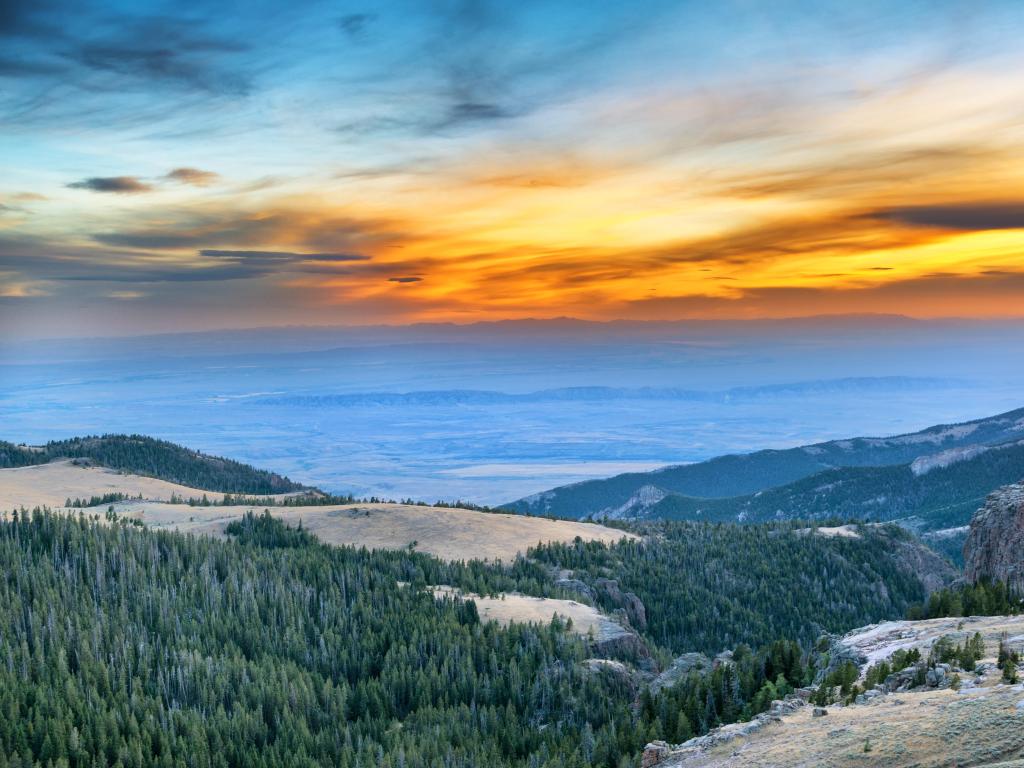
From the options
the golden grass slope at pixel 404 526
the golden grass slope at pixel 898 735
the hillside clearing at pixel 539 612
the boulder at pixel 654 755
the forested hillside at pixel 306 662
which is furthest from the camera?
the golden grass slope at pixel 404 526

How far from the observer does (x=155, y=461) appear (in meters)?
178

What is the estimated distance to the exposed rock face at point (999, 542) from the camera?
53.6 m

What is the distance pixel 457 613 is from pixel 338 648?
10.4 m

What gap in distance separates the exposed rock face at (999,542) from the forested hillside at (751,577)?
32415 millimetres

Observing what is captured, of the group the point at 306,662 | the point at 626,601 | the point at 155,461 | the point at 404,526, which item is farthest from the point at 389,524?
the point at 155,461

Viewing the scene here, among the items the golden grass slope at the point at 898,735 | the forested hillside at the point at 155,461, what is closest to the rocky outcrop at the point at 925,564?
the golden grass slope at the point at 898,735

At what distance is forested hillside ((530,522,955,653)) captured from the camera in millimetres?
90625

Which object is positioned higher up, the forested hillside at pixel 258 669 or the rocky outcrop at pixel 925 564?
the forested hillside at pixel 258 669

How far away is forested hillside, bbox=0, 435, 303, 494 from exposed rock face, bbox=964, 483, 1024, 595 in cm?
13761

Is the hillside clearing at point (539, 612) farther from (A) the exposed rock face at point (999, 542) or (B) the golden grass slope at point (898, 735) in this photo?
(B) the golden grass slope at point (898, 735)

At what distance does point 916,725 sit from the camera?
26.1 m

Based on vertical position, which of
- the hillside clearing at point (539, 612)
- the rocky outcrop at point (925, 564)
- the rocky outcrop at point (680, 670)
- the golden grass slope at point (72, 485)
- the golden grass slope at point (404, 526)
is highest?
the golden grass slope at point (72, 485)

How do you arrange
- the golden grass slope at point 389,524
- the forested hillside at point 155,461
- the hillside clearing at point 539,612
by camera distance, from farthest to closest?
the forested hillside at point 155,461 → the golden grass slope at point 389,524 → the hillside clearing at point 539,612

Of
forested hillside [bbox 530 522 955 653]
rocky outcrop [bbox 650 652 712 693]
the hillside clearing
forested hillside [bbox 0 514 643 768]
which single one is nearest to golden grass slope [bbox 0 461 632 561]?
forested hillside [bbox 530 522 955 653]
